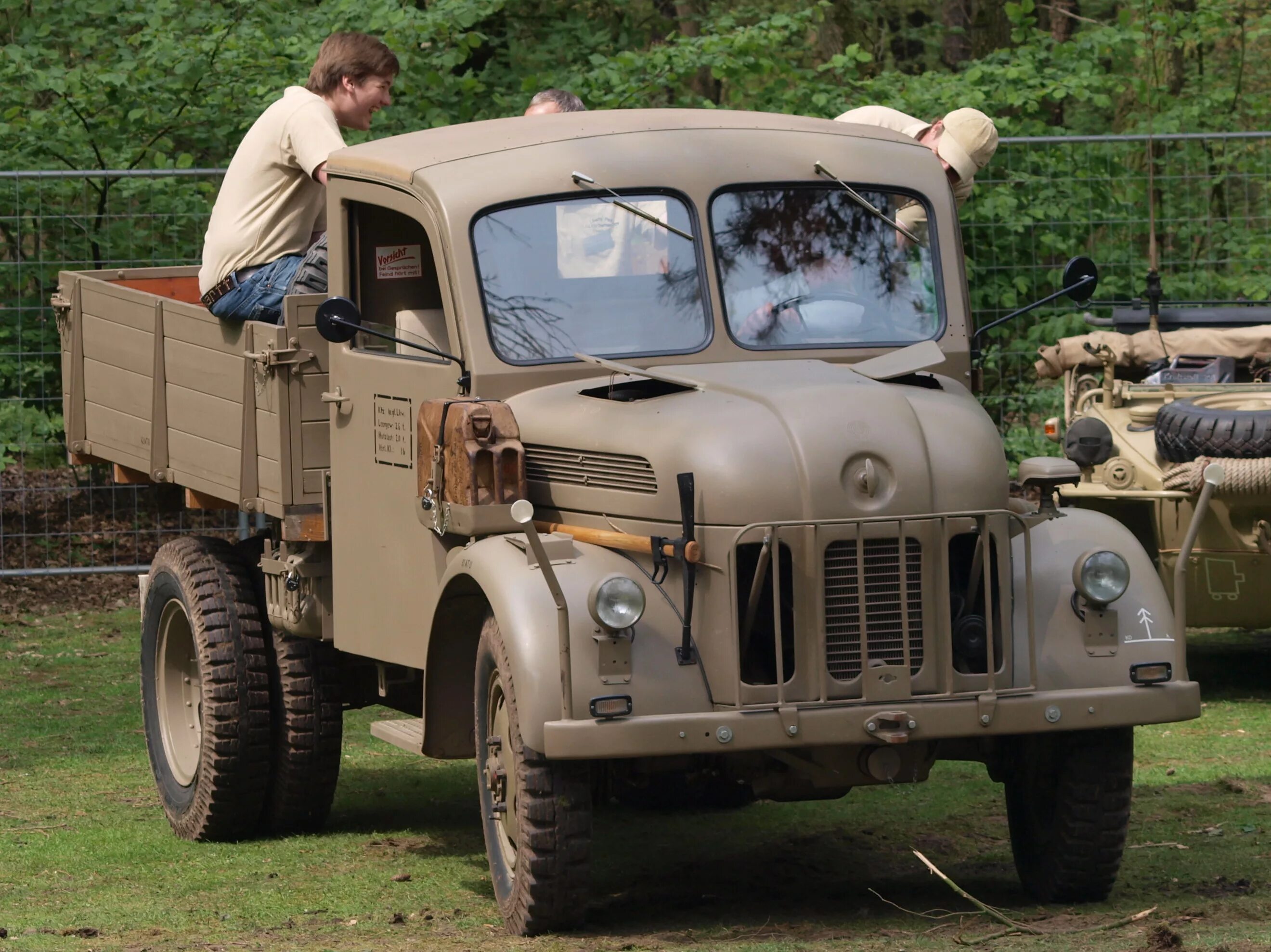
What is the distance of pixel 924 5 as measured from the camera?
20.0 m

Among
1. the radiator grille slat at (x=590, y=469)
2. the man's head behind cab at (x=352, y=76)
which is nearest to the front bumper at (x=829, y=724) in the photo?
the radiator grille slat at (x=590, y=469)

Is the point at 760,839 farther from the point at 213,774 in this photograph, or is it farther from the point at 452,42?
the point at 452,42

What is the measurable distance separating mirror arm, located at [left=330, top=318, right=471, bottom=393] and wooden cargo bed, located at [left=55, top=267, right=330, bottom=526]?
730 millimetres

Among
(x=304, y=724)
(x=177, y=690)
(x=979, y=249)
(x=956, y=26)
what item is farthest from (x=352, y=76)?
(x=956, y=26)

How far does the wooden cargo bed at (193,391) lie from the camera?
6.85m

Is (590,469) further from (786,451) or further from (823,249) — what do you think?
(823,249)

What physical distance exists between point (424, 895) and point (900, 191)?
2607 millimetres

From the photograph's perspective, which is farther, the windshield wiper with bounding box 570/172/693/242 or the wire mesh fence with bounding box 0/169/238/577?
the wire mesh fence with bounding box 0/169/238/577

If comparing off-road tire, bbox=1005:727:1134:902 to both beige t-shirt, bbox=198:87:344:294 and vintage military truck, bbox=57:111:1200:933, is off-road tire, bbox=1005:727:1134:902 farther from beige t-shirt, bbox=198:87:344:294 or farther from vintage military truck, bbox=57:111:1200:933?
beige t-shirt, bbox=198:87:344:294

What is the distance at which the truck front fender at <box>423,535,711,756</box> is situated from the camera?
5258 millimetres

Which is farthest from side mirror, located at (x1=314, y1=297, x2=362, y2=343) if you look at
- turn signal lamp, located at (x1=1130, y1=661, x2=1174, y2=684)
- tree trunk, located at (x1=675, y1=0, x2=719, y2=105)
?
tree trunk, located at (x1=675, y1=0, x2=719, y2=105)

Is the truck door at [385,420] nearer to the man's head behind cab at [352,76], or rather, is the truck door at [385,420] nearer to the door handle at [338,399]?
the door handle at [338,399]

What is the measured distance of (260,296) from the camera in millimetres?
7242

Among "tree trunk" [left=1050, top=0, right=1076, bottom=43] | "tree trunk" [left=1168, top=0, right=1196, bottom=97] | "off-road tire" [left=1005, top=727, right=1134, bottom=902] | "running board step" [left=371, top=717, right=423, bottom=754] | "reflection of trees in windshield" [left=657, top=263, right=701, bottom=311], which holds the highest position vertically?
"tree trunk" [left=1050, top=0, right=1076, bottom=43]
